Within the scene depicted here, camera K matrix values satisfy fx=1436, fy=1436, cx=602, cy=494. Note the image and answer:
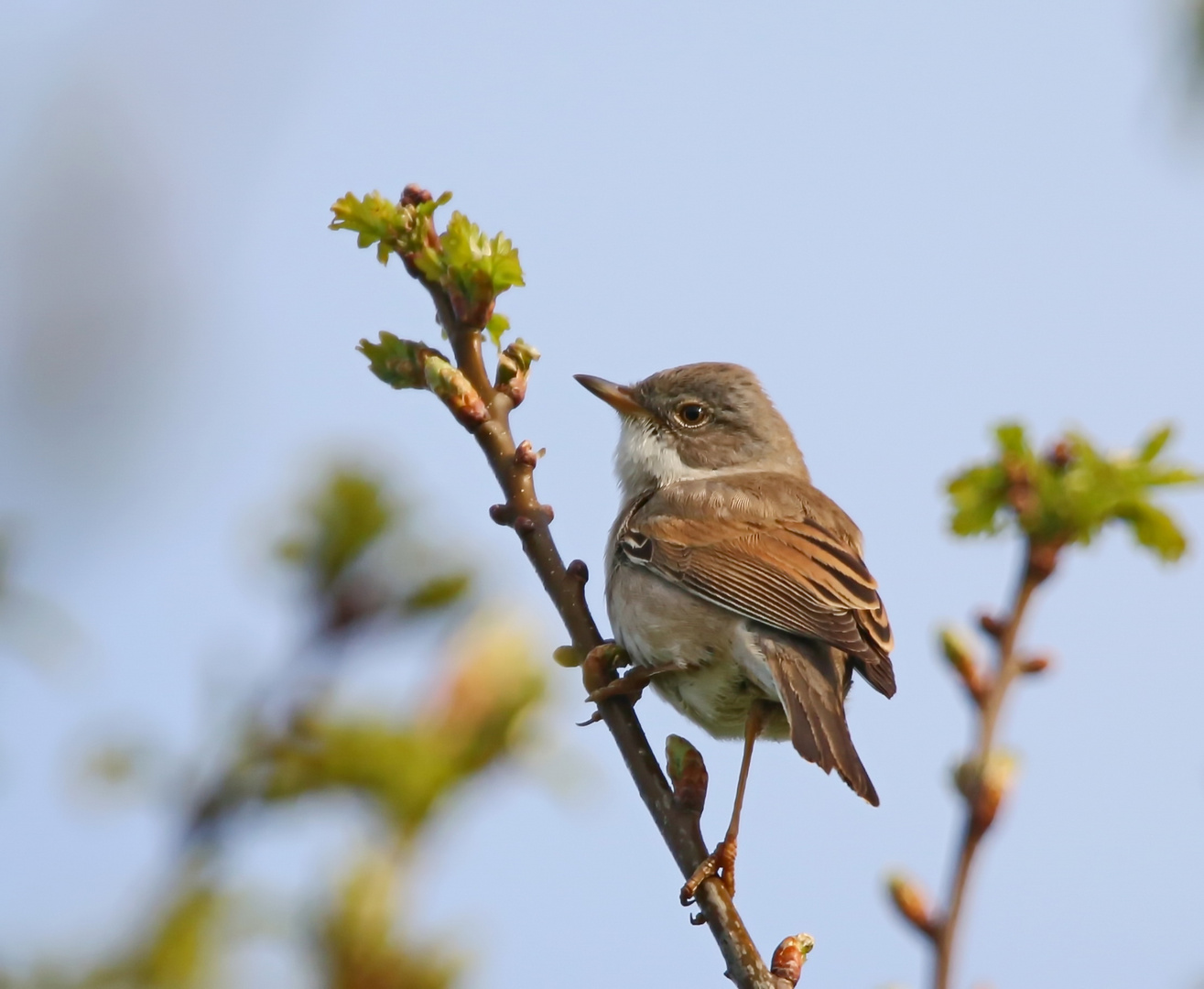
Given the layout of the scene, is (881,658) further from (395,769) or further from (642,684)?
(395,769)

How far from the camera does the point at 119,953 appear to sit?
170 cm

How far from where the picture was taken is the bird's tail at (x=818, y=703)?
14.8 ft

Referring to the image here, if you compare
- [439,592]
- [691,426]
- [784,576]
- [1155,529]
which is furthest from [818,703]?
[439,592]

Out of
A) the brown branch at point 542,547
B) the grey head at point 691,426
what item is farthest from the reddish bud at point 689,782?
the grey head at point 691,426

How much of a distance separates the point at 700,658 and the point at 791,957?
2024 mm

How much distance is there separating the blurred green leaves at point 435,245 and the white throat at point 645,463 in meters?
3.24

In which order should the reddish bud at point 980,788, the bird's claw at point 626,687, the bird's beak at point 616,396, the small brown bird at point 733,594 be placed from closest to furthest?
the reddish bud at point 980,788 < the bird's claw at point 626,687 < the small brown bird at point 733,594 < the bird's beak at point 616,396

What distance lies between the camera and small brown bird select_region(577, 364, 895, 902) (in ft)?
17.1

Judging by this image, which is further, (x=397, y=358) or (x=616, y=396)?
(x=616, y=396)

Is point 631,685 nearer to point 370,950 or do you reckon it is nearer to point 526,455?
point 526,455

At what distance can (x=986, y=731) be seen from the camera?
1.98 meters

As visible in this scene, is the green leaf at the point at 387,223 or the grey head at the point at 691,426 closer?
the green leaf at the point at 387,223

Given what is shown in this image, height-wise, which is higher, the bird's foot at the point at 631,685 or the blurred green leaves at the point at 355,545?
the bird's foot at the point at 631,685

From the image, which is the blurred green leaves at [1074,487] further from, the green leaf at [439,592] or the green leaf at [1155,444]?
the green leaf at [439,592]
